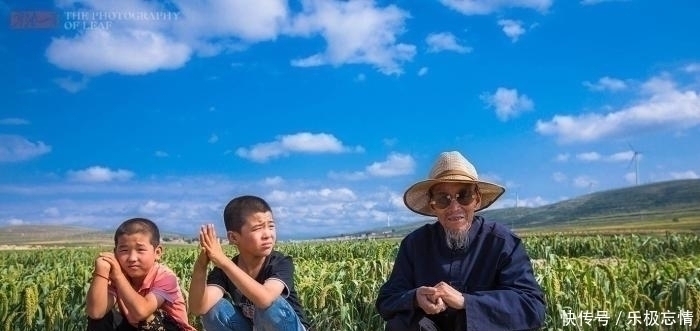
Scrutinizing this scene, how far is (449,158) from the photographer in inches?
162

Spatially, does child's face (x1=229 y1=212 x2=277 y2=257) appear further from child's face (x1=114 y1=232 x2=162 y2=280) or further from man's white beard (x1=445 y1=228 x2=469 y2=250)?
man's white beard (x1=445 y1=228 x2=469 y2=250)

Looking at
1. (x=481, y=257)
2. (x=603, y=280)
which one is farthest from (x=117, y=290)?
(x=603, y=280)

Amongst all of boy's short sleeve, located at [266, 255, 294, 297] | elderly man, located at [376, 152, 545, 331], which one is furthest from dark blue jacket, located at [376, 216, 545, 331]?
boy's short sleeve, located at [266, 255, 294, 297]

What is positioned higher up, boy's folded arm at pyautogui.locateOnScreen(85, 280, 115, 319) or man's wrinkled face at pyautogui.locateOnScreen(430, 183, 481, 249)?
man's wrinkled face at pyautogui.locateOnScreen(430, 183, 481, 249)

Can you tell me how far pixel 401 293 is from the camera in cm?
398

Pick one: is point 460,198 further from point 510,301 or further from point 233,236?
point 233,236

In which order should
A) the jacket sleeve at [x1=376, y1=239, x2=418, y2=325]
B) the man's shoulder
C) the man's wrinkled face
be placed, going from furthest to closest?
the man's shoulder < the man's wrinkled face < the jacket sleeve at [x1=376, y1=239, x2=418, y2=325]

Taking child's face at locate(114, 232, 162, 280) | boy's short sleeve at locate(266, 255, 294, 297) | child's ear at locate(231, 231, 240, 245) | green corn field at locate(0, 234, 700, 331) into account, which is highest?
child's ear at locate(231, 231, 240, 245)

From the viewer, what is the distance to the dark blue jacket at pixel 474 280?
12.1 feet

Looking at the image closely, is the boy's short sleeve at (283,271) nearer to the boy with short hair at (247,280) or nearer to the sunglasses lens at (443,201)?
the boy with short hair at (247,280)

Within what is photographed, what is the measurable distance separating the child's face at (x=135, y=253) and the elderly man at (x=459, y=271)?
52.3 inches

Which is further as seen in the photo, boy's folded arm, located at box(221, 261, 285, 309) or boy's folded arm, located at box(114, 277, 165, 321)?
boy's folded arm, located at box(114, 277, 165, 321)

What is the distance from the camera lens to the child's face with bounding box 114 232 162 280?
412 centimetres

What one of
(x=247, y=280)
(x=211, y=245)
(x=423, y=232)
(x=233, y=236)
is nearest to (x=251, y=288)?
(x=247, y=280)
